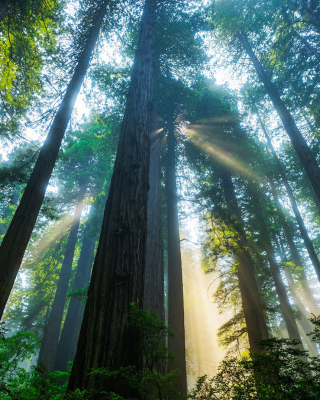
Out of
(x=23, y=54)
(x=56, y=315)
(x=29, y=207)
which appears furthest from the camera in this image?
(x=56, y=315)

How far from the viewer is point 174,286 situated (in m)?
7.42

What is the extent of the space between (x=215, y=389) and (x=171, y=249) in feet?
18.8

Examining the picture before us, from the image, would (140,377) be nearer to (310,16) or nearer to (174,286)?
(174,286)

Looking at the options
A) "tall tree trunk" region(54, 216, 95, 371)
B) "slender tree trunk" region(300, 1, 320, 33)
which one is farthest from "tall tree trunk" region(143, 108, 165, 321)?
"tall tree trunk" region(54, 216, 95, 371)

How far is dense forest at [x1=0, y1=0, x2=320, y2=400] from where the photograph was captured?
7.61 ft

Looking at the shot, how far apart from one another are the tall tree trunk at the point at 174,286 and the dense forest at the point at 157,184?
0.04m

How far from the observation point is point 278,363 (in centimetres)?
206

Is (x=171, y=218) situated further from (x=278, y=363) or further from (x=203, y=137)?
(x=278, y=363)

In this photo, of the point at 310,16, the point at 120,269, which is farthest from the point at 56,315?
the point at 310,16

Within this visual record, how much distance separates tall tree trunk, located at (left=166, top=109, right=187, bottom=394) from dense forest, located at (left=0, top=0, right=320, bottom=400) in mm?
43

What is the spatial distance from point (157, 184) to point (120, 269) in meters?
5.89

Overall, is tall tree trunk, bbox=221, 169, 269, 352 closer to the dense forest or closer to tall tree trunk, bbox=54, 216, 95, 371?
the dense forest

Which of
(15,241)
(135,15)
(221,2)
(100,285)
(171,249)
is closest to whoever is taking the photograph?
(100,285)

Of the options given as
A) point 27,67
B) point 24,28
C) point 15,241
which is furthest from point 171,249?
point 24,28
